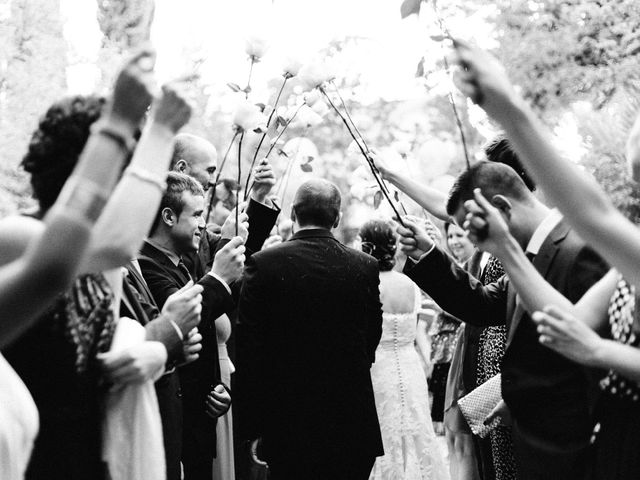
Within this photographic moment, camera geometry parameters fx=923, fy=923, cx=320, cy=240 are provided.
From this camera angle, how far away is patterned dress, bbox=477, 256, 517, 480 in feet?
16.5

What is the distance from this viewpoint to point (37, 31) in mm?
17984

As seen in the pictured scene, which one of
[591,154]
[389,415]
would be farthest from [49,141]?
[591,154]

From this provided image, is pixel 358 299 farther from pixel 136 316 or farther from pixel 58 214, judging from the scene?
pixel 58 214

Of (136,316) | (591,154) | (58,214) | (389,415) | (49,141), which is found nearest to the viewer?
(58,214)

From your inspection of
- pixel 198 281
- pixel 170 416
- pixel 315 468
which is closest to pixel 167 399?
pixel 170 416

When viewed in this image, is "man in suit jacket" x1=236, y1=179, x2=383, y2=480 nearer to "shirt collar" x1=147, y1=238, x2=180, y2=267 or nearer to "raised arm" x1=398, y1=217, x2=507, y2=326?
"shirt collar" x1=147, y1=238, x2=180, y2=267

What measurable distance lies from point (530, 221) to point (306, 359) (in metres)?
2.02

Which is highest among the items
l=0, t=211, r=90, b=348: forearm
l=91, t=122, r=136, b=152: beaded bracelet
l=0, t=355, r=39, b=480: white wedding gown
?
l=91, t=122, r=136, b=152: beaded bracelet

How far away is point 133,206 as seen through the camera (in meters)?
2.08

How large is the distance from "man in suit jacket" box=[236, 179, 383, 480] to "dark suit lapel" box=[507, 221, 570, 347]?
2009 millimetres

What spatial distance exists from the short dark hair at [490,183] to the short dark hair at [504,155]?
3.41 feet

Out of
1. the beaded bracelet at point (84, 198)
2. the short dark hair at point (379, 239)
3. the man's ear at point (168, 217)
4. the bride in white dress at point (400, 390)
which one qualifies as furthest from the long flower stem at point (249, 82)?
the beaded bracelet at point (84, 198)

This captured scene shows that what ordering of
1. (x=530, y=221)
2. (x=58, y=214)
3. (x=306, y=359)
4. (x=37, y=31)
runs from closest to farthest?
(x=58, y=214) < (x=530, y=221) < (x=306, y=359) < (x=37, y=31)

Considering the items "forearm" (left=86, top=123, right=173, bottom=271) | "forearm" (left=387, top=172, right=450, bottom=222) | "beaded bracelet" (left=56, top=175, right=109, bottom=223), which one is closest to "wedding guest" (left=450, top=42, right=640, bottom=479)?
"forearm" (left=86, top=123, right=173, bottom=271)
